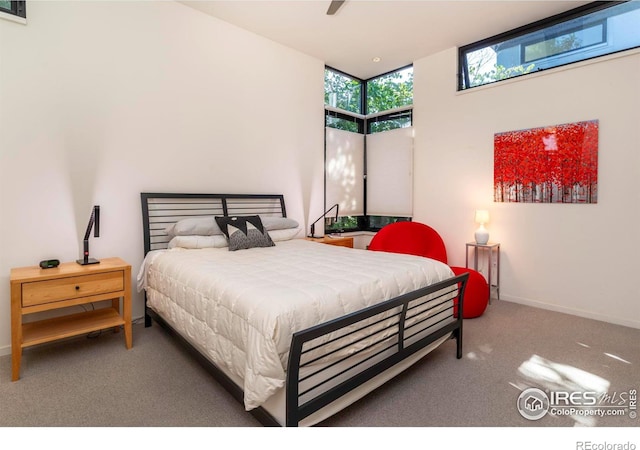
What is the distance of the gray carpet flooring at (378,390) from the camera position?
1.83 metres

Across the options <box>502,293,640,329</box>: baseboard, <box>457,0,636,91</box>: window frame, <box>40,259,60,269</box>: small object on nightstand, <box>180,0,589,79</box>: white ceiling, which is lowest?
<box>502,293,640,329</box>: baseboard

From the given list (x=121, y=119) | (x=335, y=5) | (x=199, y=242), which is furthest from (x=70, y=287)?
(x=335, y=5)

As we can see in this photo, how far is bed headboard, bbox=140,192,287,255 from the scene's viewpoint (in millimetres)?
3275

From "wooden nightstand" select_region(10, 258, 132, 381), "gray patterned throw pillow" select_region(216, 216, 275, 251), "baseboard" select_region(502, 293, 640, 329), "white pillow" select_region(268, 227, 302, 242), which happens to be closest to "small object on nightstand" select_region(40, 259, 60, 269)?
"wooden nightstand" select_region(10, 258, 132, 381)

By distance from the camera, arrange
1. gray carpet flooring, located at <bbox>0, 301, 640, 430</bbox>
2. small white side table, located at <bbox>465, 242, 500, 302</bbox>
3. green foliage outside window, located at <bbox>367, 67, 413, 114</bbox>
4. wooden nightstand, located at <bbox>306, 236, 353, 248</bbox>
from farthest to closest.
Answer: green foliage outside window, located at <bbox>367, 67, 413, 114</bbox> → wooden nightstand, located at <bbox>306, 236, 353, 248</bbox> → small white side table, located at <bbox>465, 242, 500, 302</bbox> → gray carpet flooring, located at <bbox>0, 301, 640, 430</bbox>

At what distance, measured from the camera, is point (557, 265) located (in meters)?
3.69

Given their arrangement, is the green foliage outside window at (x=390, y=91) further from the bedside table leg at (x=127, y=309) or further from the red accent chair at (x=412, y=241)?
the bedside table leg at (x=127, y=309)

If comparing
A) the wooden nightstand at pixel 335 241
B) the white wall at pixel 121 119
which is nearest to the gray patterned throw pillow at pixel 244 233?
the white wall at pixel 121 119

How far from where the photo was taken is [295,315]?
1598 millimetres

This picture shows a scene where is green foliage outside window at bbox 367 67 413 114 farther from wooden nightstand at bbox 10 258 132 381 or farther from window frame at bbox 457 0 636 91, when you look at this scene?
wooden nightstand at bbox 10 258 132 381

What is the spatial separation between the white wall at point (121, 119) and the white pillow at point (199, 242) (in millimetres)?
534

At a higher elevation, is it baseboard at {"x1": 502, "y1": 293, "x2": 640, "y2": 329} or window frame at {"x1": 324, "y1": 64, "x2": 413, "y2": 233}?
window frame at {"x1": 324, "y1": 64, "x2": 413, "y2": 233}

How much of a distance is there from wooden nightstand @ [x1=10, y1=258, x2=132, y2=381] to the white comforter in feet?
0.95

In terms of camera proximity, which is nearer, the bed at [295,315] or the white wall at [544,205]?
the bed at [295,315]
